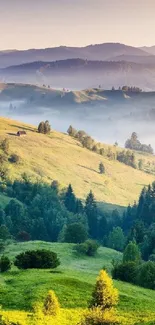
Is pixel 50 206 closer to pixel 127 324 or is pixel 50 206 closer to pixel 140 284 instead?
pixel 140 284

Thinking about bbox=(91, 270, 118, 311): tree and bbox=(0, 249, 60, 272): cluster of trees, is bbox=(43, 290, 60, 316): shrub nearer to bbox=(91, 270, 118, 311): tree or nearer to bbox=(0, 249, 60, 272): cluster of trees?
bbox=(91, 270, 118, 311): tree

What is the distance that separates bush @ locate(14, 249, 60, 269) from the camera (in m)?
65.8

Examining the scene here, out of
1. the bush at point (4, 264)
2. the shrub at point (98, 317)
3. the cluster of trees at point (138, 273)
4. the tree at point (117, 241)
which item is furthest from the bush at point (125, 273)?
the tree at point (117, 241)

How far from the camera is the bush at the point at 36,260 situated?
216 ft

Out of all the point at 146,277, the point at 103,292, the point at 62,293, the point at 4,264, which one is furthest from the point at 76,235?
the point at 103,292

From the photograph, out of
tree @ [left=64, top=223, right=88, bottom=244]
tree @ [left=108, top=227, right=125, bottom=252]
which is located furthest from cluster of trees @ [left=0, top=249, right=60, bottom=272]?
tree @ [left=108, top=227, right=125, bottom=252]

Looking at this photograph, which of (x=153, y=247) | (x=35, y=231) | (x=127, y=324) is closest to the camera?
(x=127, y=324)

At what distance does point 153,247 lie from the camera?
120375 millimetres

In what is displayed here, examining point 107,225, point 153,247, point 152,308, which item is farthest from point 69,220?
point 152,308

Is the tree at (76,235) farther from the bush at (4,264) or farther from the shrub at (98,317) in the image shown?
the shrub at (98,317)

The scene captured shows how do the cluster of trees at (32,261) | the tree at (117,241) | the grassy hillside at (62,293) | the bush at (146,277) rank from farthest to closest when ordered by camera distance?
the tree at (117,241) → the bush at (146,277) → the cluster of trees at (32,261) → the grassy hillside at (62,293)

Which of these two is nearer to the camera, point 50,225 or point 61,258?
point 61,258

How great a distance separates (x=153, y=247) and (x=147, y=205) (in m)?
67.8

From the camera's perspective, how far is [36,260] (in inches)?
2638
